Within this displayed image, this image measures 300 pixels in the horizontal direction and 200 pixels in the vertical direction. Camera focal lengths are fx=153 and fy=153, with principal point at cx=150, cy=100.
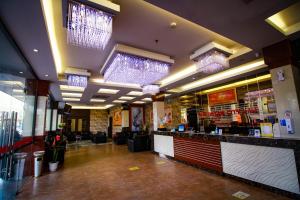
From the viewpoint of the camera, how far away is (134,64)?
3977 millimetres

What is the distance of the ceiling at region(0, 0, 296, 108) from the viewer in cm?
225

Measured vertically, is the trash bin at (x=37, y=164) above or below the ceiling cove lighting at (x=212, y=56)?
below

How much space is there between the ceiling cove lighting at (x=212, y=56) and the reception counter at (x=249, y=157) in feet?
6.23

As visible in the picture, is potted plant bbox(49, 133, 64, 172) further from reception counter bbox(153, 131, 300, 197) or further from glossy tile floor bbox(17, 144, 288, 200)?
reception counter bbox(153, 131, 300, 197)

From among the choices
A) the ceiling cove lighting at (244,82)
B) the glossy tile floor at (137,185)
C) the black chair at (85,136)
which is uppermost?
the ceiling cove lighting at (244,82)

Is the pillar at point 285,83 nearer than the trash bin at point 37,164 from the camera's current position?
Yes

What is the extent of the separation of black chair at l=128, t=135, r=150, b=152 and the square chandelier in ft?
21.2

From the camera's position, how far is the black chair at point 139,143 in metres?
8.25

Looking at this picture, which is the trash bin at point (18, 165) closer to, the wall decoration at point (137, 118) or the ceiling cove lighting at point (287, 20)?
the ceiling cove lighting at point (287, 20)

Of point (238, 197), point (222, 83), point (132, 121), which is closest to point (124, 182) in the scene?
point (238, 197)

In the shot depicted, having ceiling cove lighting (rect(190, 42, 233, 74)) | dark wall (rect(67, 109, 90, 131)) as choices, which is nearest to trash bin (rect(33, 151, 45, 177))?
ceiling cove lighting (rect(190, 42, 233, 74))

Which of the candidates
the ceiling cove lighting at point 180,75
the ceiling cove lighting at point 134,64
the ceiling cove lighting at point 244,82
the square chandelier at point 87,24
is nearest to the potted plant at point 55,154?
the ceiling cove lighting at point 134,64

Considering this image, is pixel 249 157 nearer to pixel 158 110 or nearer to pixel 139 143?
pixel 158 110

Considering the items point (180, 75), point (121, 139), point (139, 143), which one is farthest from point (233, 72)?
point (121, 139)
